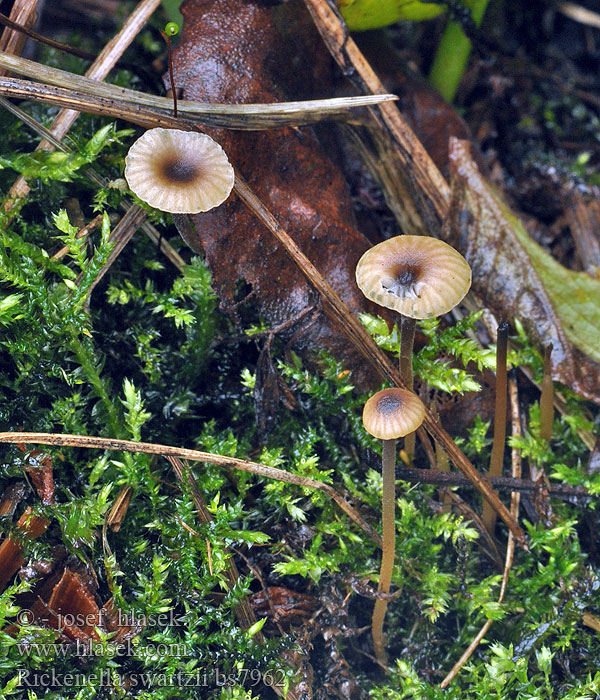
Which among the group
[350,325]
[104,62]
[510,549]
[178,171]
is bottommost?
[510,549]

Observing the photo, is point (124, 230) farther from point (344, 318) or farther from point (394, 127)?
point (394, 127)

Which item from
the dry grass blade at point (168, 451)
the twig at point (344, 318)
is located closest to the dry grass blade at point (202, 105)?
the twig at point (344, 318)

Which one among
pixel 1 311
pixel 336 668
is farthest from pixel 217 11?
pixel 336 668

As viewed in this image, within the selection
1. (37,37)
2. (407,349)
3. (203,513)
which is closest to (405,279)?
(407,349)

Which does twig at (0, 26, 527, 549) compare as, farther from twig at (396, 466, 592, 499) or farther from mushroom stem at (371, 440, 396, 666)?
mushroom stem at (371, 440, 396, 666)

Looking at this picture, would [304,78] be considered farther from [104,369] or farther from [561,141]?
[561,141]

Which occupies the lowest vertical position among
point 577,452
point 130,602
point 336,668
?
point 336,668
